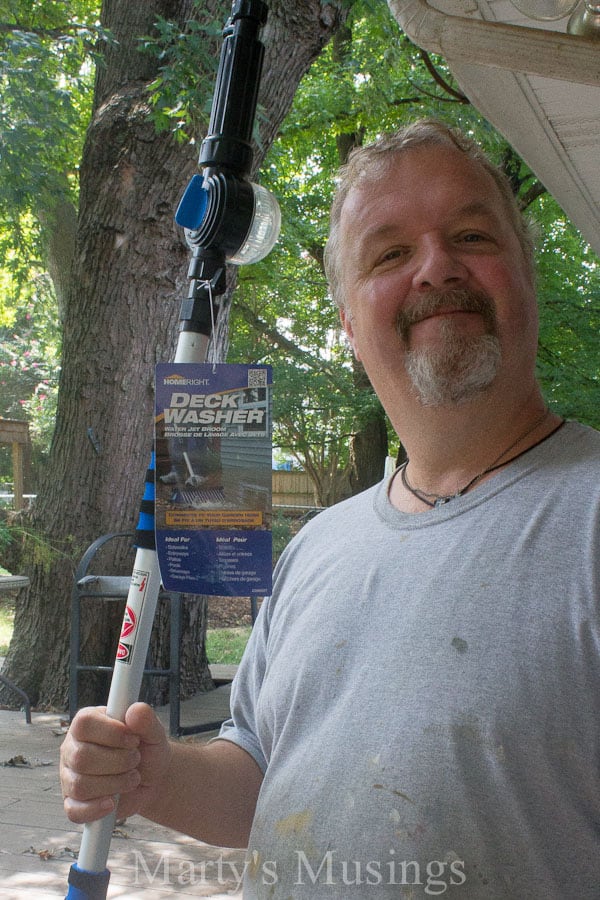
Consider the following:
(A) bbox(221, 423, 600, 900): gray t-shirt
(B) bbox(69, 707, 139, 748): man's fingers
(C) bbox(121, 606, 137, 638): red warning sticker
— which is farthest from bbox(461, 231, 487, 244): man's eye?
(B) bbox(69, 707, 139, 748): man's fingers

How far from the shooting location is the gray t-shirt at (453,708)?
100cm

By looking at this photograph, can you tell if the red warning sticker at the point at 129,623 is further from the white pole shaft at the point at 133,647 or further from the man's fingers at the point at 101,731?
the man's fingers at the point at 101,731

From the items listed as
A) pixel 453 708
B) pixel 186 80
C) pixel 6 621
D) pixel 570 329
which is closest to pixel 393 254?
pixel 453 708

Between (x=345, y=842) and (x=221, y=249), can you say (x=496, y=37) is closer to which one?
(x=221, y=249)

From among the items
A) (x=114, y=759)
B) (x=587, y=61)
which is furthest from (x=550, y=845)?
(x=587, y=61)

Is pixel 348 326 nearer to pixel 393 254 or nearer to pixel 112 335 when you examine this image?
pixel 393 254

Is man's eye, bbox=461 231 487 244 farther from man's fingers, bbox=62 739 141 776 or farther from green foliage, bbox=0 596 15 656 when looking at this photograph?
green foliage, bbox=0 596 15 656

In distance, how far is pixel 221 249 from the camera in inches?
41.9

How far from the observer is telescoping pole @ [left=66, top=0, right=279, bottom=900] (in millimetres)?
1043

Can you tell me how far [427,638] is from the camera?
1.13 m

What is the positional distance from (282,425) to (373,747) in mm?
11064

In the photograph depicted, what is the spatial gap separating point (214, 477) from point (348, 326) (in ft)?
2.26

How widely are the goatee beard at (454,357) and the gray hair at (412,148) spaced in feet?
0.75

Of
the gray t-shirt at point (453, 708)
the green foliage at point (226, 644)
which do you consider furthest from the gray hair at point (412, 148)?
the green foliage at point (226, 644)
